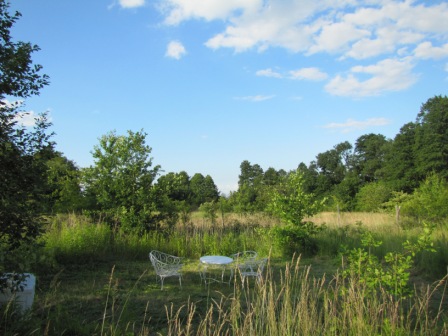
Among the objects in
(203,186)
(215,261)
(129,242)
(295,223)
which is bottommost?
(215,261)

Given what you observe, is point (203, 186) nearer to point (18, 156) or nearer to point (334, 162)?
point (334, 162)

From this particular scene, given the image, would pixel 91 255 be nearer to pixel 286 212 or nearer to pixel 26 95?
pixel 286 212

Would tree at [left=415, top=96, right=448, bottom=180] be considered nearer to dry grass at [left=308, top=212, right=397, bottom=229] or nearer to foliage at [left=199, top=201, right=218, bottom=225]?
dry grass at [left=308, top=212, right=397, bottom=229]

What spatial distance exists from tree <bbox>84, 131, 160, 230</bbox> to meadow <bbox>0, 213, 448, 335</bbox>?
704 mm

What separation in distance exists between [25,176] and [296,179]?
7.76m

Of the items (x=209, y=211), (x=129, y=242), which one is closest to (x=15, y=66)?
(x=129, y=242)

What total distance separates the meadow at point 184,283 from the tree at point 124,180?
70cm

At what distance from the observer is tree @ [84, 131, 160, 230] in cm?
1012

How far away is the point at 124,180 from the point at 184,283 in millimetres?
4724

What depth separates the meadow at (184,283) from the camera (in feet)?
9.72

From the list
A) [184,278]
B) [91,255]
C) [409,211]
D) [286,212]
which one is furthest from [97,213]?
[409,211]

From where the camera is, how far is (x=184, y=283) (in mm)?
6582

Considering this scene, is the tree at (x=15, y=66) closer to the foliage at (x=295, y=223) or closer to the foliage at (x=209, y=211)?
the foliage at (x=295, y=223)

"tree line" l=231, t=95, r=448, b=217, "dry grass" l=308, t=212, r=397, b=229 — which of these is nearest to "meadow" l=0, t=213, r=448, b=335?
"dry grass" l=308, t=212, r=397, b=229
